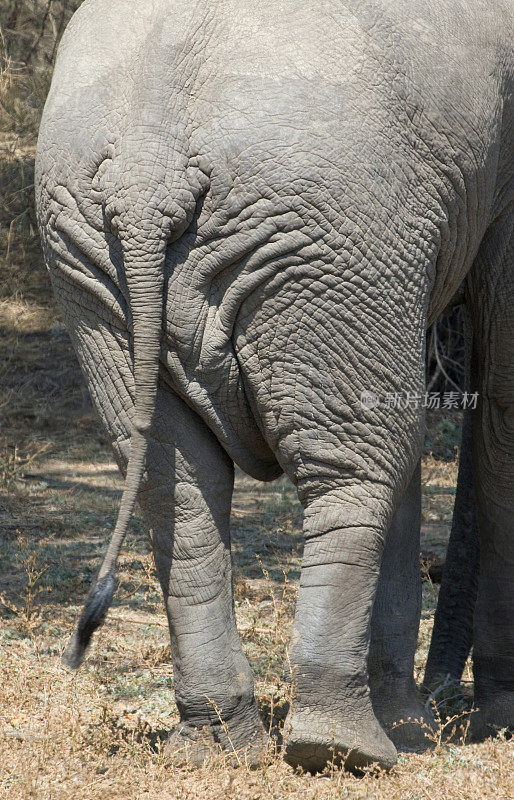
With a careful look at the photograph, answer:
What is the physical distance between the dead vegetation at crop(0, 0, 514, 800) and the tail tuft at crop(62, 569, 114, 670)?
42 cm

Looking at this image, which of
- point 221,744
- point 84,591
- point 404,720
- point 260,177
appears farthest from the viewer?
point 84,591

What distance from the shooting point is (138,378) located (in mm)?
2623

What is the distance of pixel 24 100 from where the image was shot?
10500mm

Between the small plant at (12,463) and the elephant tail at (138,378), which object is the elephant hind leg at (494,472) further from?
the small plant at (12,463)

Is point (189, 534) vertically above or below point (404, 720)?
above

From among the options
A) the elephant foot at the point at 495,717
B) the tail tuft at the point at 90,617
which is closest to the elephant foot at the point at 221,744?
the tail tuft at the point at 90,617

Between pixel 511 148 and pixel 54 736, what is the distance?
2.34m

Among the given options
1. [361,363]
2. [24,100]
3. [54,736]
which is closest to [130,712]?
[54,736]

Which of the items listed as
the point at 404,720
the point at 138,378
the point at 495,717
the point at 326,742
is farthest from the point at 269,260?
the point at 495,717

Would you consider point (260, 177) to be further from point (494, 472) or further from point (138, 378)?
point (494, 472)

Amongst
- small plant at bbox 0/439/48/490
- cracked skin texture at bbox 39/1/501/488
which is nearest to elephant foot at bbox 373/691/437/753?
cracked skin texture at bbox 39/1/501/488

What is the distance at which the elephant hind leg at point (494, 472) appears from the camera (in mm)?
3432

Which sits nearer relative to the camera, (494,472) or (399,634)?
(399,634)

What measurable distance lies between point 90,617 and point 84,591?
269 cm
